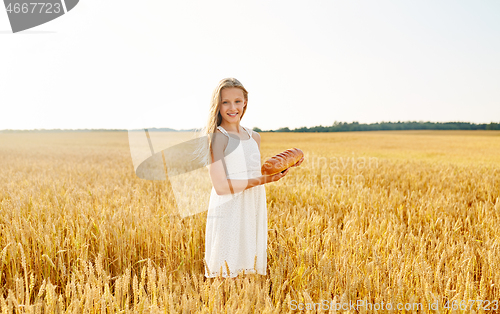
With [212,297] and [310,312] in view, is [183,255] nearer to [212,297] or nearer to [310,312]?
[212,297]

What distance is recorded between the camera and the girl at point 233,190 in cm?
205

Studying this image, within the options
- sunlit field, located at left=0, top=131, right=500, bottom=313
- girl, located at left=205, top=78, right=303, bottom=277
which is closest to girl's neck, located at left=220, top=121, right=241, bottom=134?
girl, located at left=205, top=78, right=303, bottom=277

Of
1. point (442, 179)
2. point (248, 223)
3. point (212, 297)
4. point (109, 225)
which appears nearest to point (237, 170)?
point (248, 223)

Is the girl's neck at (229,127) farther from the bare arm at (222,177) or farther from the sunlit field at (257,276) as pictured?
the sunlit field at (257,276)

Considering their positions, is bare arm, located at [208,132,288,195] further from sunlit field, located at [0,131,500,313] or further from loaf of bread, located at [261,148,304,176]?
sunlit field, located at [0,131,500,313]

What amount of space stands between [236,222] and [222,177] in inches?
14.7

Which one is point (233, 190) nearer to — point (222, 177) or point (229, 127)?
point (222, 177)

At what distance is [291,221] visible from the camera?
334 centimetres

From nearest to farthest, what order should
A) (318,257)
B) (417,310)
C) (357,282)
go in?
(417,310) → (357,282) → (318,257)

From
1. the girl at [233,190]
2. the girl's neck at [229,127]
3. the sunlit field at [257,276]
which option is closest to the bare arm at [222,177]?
the girl at [233,190]

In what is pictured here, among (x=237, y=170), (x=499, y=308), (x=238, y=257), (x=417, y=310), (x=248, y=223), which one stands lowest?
(x=499, y=308)

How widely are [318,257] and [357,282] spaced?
607 mm

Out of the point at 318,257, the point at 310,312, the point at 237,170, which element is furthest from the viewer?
the point at 318,257

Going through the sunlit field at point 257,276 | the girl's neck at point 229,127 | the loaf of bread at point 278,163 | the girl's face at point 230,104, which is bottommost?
the sunlit field at point 257,276
